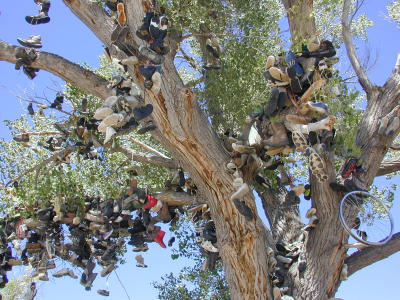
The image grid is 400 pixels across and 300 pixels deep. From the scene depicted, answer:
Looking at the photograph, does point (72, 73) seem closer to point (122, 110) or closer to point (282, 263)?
point (122, 110)

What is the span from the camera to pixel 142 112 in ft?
13.8

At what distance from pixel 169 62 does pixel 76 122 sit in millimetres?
1587

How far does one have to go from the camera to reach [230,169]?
436 centimetres

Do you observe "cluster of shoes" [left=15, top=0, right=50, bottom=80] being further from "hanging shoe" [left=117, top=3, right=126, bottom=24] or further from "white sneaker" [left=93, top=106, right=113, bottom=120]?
"white sneaker" [left=93, top=106, right=113, bottom=120]

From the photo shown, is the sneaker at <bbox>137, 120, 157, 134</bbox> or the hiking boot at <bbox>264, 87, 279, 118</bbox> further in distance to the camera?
the sneaker at <bbox>137, 120, 157, 134</bbox>

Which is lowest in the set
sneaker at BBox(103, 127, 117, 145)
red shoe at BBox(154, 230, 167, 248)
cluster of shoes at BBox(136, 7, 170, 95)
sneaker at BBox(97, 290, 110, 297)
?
sneaker at BBox(97, 290, 110, 297)

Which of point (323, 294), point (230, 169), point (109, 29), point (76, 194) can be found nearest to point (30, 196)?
point (76, 194)

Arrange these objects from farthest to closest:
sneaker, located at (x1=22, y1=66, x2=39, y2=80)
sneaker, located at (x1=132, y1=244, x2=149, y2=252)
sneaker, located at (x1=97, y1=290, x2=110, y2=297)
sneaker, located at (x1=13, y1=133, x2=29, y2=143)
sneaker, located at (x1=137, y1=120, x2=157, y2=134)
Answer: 1. sneaker, located at (x1=13, y1=133, x2=29, y2=143)
2. sneaker, located at (x1=97, y1=290, x2=110, y2=297)
3. sneaker, located at (x1=132, y1=244, x2=149, y2=252)
4. sneaker, located at (x1=22, y1=66, x2=39, y2=80)
5. sneaker, located at (x1=137, y1=120, x2=157, y2=134)

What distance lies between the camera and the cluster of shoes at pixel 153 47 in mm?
4203

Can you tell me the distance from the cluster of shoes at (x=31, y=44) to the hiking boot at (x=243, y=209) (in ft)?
7.93

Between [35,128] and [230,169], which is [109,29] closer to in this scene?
[230,169]

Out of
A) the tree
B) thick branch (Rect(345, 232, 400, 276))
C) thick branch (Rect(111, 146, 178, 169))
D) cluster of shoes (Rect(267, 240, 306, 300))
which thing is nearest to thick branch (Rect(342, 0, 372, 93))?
the tree

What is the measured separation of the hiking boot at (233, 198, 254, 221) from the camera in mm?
4211

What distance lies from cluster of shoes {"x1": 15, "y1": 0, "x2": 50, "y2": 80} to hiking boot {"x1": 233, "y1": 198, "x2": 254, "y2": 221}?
242cm
